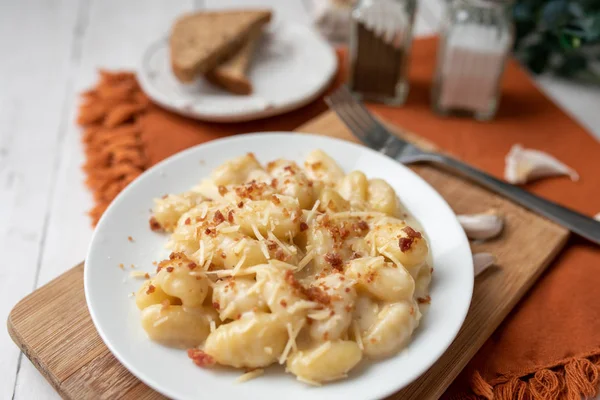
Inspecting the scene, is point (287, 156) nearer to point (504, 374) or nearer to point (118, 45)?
point (504, 374)

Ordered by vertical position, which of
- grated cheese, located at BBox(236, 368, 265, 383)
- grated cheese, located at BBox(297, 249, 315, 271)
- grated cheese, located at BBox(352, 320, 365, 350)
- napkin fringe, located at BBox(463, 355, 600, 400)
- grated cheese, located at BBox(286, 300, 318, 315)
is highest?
grated cheese, located at BBox(286, 300, 318, 315)

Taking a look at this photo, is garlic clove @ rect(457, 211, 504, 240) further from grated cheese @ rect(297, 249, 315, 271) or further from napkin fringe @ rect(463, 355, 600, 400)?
grated cheese @ rect(297, 249, 315, 271)

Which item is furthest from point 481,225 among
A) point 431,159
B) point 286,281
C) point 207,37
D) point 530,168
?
point 207,37

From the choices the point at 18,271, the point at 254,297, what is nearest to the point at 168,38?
the point at 18,271

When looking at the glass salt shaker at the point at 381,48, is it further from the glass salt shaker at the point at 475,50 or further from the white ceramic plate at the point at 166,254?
the white ceramic plate at the point at 166,254

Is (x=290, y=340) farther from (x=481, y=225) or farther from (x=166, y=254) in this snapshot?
(x=481, y=225)

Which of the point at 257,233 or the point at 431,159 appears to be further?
the point at 431,159

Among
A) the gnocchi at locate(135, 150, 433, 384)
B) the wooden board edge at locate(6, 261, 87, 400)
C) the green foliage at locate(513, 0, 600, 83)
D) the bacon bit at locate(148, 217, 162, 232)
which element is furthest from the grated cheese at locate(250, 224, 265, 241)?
the green foliage at locate(513, 0, 600, 83)
